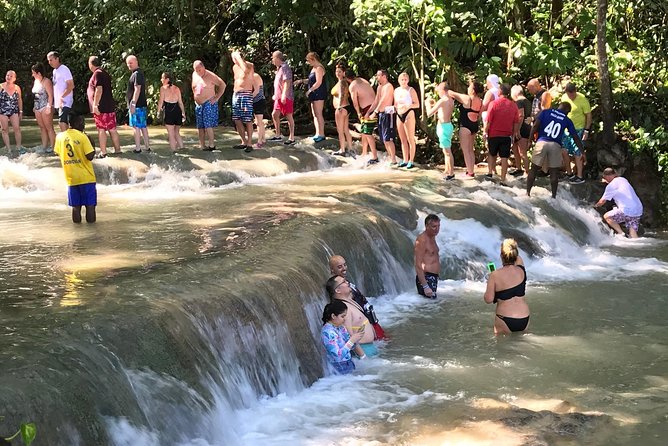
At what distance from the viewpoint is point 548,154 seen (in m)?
14.6

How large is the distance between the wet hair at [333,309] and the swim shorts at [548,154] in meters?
7.78

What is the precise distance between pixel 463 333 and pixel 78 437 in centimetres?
475

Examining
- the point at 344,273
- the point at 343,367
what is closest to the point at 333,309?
the point at 343,367

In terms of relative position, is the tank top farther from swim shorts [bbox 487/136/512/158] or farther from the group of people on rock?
the group of people on rock

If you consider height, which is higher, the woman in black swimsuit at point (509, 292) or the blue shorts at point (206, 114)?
the blue shorts at point (206, 114)

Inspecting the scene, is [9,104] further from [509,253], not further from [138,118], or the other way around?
[509,253]

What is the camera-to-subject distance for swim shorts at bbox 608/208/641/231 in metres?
14.8

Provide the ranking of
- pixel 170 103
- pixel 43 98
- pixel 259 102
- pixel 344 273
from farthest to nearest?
pixel 259 102
pixel 170 103
pixel 43 98
pixel 344 273

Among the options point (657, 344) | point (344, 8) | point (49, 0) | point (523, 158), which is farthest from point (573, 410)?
point (49, 0)

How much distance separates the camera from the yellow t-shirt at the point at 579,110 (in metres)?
15.7

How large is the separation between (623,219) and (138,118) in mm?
8170

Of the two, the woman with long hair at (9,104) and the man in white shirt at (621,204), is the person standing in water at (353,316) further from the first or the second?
the woman with long hair at (9,104)

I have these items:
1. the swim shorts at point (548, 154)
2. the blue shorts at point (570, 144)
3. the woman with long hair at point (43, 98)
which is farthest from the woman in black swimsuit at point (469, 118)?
the woman with long hair at point (43, 98)

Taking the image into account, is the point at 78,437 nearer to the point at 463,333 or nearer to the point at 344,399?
the point at 344,399
